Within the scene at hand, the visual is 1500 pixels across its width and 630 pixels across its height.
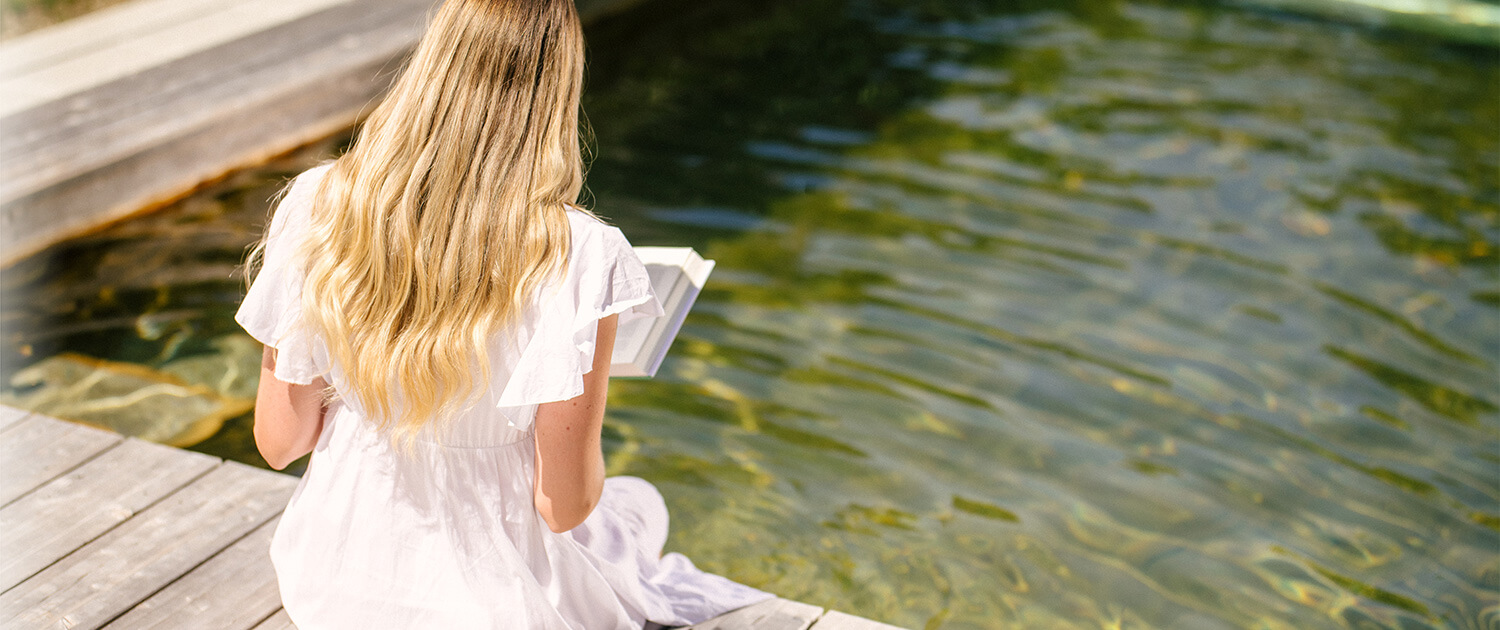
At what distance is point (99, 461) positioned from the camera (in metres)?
2.59

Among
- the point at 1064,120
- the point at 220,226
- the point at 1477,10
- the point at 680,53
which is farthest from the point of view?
the point at 1477,10

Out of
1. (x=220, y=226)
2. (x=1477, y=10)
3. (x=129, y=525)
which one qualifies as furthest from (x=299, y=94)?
(x=1477, y=10)

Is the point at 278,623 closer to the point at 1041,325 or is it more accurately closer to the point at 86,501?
the point at 86,501

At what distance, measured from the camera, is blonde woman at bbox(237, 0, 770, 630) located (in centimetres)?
164

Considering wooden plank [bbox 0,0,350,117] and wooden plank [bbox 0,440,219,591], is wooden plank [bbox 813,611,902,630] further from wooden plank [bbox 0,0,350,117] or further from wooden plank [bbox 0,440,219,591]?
wooden plank [bbox 0,0,350,117]

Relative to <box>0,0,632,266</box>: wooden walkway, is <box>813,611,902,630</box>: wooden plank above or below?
below

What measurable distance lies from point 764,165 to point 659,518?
3.60 metres

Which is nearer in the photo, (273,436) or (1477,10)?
(273,436)

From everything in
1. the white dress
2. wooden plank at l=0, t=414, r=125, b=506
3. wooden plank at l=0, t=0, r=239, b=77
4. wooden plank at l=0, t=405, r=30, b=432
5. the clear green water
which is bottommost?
the clear green water

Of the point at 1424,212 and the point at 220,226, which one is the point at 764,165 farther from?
the point at 1424,212

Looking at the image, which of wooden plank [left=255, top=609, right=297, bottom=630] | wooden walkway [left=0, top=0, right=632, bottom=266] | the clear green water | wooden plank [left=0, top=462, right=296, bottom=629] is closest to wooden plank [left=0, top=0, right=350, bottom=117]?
wooden walkway [left=0, top=0, right=632, bottom=266]

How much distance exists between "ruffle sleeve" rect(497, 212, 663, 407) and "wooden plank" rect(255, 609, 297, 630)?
2.61 ft

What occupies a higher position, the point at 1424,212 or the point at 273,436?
the point at 273,436

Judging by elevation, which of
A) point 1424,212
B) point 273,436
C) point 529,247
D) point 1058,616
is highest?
point 529,247
